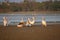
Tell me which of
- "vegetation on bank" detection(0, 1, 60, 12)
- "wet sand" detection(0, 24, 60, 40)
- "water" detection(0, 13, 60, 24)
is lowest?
"wet sand" detection(0, 24, 60, 40)

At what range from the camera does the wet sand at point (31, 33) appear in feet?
3.64

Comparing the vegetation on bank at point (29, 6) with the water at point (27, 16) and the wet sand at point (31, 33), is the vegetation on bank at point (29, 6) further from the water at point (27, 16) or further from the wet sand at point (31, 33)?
the wet sand at point (31, 33)

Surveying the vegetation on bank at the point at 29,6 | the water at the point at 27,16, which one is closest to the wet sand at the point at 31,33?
the water at the point at 27,16

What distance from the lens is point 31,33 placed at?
3.76 feet

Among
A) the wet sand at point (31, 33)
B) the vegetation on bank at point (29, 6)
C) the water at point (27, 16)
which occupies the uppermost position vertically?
the vegetation on bank at point (29, 6)

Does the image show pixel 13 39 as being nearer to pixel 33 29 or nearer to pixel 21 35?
pixel 21 35

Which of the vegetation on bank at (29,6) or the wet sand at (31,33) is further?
the vegetation on bank at (29,6)

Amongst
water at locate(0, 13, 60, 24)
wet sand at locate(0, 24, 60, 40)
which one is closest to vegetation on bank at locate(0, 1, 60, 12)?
water at locate(0, 13, 60, 24)

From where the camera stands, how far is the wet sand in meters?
1.11

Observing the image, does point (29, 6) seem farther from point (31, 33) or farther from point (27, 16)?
point (31, 33)

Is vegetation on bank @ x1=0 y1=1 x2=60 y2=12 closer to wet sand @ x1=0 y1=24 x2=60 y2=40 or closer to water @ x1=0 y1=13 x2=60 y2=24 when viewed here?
water @ x1=0 y1=13 x2=60 y2=24

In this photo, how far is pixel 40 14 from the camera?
1.27m

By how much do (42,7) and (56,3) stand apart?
0.13 m

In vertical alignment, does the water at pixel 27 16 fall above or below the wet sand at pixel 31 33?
above
